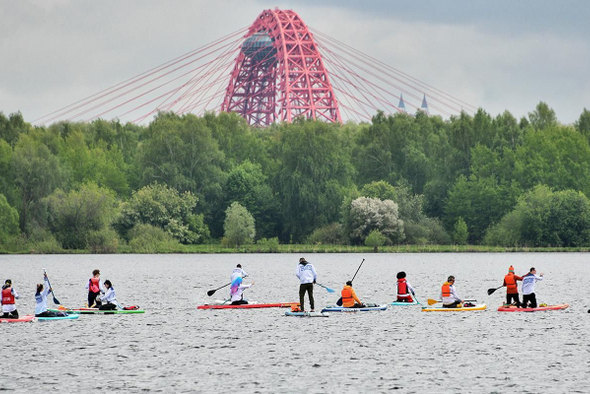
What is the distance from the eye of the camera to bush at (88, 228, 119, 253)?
106m

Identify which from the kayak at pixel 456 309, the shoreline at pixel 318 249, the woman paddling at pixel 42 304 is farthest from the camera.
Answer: the shoreline at pixel 318 249

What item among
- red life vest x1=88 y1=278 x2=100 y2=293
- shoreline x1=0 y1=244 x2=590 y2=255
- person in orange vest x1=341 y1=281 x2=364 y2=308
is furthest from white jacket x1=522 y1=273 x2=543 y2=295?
shoreline x1=0 y1=244 x2=590 y2=255

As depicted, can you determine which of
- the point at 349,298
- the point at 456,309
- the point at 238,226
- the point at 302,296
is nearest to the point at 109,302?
the point at 302,296

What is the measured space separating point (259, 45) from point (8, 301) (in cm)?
15178

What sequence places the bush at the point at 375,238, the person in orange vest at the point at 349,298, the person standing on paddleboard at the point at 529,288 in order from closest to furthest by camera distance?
the person standing on paddleboard at the point at 529,288 < the person in orange vest at the point at 349,298 < the bush at the point at 375,238

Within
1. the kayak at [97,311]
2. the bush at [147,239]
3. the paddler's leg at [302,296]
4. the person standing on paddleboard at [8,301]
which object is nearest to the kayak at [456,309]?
the paddler's leg at [302,296]

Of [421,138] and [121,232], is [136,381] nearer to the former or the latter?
[121,232]

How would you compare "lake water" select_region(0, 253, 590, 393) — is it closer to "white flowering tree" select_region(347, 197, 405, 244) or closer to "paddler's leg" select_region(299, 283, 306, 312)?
"paddler's leg" select_region(299, 283, 306, 312)

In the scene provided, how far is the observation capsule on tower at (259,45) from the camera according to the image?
618 feet

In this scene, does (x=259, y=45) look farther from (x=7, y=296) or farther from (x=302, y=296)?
(x=7, y=296)

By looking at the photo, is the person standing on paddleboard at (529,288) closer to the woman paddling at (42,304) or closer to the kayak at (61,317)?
the kayak at (61,317)

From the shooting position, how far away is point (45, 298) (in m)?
42.0

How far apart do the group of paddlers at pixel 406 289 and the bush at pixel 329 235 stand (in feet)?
208

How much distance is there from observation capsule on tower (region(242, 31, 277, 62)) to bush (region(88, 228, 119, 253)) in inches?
3382
